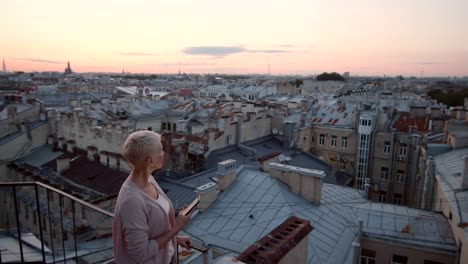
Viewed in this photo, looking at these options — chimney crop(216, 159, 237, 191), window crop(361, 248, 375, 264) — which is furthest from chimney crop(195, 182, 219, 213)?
window crop(361, 248, 375, 264)

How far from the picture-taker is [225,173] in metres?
11.9

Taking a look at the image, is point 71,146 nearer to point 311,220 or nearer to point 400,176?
point 311,220

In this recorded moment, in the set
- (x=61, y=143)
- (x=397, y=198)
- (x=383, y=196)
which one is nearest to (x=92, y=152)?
(x=61, y=143)

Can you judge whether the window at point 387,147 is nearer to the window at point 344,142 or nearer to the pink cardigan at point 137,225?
the window at point 344,142

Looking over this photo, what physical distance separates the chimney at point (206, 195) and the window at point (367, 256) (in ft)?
15.7

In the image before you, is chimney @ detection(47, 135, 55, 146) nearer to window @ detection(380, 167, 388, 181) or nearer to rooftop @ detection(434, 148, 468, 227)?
rooftop @ detection(434, 148, 468, 227)

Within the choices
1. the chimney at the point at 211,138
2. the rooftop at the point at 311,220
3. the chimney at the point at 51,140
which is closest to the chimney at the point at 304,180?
the rooftop at the point at 311,220

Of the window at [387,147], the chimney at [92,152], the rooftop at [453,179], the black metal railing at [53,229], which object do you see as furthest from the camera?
the window at [387,147]

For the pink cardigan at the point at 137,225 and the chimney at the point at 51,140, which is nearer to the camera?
the pink cardigan at the point at 137,225

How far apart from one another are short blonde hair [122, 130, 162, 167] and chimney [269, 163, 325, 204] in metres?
9.29

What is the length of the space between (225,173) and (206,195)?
1.19 metres

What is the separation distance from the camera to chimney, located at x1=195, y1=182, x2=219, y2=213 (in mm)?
10797

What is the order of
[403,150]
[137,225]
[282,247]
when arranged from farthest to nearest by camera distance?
[403,150] → [282,247] → [137,225]

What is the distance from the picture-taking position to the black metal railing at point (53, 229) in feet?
14.8
